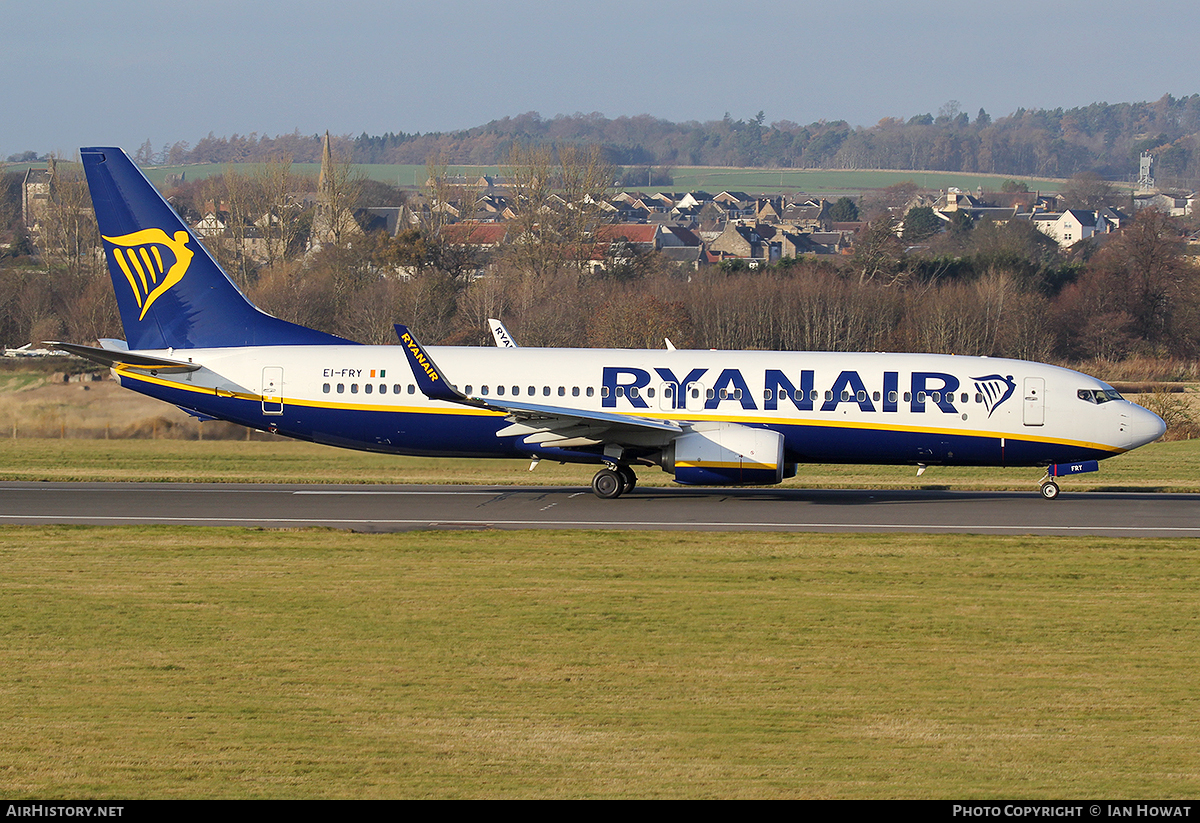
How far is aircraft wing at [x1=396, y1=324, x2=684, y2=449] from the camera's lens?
2850 cm

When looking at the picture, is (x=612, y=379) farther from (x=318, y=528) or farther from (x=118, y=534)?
(x=118, y=534)

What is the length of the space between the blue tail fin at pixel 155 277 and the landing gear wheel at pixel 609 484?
927 centimetres

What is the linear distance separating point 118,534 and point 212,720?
1305 centimetres

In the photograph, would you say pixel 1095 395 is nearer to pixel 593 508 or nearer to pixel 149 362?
pixel 593 508

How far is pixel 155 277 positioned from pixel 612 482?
12945 mm

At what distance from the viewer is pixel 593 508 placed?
95.6ft

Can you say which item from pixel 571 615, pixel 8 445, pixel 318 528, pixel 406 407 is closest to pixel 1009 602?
pixel 571 615

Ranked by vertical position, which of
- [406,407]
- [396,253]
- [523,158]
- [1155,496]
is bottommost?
[1155,496]

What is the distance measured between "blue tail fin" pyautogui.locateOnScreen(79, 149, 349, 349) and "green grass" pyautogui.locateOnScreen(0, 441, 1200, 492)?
501 cm

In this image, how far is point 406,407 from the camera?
30719mm

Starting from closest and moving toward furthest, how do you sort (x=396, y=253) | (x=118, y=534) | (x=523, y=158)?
(x=118, y=534) → (x=396, y=253) → (x=523, y=158)

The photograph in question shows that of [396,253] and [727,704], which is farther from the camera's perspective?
[396,253]

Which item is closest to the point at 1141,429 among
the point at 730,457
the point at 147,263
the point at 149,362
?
the point at 730,457

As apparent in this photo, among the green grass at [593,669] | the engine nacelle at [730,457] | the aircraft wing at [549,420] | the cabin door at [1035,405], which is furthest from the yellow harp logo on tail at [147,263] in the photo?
the cabin door at [1035,405]
